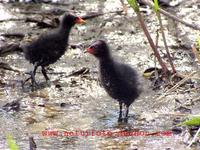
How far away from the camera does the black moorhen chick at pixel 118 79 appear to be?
7.36 metres

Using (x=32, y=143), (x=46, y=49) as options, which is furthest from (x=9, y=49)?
(x=32, y=143)

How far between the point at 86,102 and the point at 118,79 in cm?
52

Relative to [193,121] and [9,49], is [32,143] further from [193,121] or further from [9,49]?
[9,49]

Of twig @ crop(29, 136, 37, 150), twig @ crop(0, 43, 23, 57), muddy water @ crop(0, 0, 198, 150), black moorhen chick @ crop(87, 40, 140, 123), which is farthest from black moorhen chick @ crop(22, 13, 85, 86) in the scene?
twig @ crop(29, 136, 37, 150)

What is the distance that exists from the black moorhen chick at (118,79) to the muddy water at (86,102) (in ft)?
0.61

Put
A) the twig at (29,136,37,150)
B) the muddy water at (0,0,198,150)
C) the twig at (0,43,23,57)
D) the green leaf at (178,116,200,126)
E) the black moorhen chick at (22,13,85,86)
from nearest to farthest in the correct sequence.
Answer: the twig at (29,136,37,150) < the green leaf at (178,116,200,126) < the muddy water at (0,0,198,150) < the black moorhen chick at (22,13,85,86) < the twig at (0,43,23,57)

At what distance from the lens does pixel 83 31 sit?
32.6 ft

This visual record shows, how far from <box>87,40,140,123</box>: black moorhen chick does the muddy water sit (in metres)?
0.19

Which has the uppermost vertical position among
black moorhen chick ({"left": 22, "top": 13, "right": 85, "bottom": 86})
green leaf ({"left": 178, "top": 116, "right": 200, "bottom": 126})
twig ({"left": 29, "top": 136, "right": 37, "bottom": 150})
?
black moorhen chick ({"left": 22, "top": 13, "right": 85, "bottom": 86})

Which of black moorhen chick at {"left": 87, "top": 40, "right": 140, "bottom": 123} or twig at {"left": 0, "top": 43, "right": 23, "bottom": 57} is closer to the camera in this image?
black moorhen chick at {"left": 87, "top": 40, "right": 140, "bottom": 123}

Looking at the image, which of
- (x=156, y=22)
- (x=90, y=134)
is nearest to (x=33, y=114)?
(x=90, y=134)

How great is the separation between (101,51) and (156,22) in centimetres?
270

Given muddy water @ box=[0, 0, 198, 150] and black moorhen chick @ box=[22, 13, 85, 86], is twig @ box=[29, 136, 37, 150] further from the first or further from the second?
black moorhen chick @ box=[22, 13, 85, 86]

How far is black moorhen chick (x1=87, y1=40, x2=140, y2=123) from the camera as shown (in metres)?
7.36
